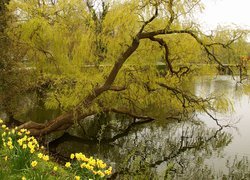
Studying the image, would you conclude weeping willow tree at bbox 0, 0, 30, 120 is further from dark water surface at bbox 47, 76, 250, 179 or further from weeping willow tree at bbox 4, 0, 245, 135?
dark water surface at bbox 47, 76, 250, 179

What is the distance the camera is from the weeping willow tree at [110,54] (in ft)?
34.2

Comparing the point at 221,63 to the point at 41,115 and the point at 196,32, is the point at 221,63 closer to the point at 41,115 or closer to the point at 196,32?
the point at 196,32

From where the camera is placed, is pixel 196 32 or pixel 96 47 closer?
pixel 196 32

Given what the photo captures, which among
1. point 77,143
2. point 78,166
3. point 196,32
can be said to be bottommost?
point 77,143

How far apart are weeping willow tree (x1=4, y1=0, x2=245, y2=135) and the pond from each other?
2.60ft

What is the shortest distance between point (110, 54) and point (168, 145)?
3573 millimetres

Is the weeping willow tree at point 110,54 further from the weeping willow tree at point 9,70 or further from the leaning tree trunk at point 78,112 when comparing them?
the weeping willow tree at point 9,70

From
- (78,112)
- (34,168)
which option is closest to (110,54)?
(78,112)

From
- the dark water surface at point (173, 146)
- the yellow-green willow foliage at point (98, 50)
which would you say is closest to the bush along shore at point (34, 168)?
the dark water surface at point (173, 146)

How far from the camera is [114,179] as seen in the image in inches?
321

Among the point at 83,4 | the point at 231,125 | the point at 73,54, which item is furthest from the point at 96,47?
the point at 231,125

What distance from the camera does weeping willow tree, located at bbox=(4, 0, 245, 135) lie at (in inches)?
411

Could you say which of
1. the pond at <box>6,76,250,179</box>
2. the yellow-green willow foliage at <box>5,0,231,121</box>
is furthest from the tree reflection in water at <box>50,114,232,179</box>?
the yellow-green willow foliage at <box>5,0,231,121</box>

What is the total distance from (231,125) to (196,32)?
5.91 metres
